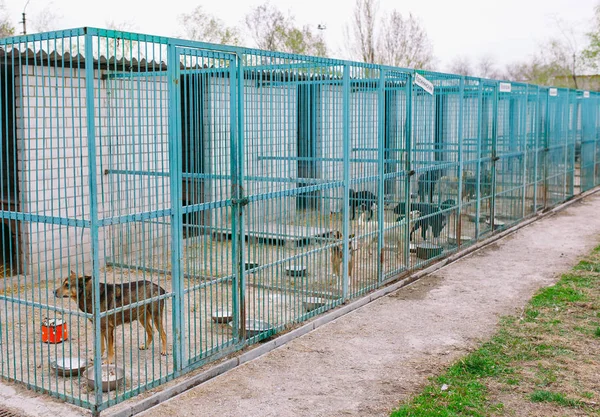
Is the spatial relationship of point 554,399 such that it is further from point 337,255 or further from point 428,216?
point 428,216

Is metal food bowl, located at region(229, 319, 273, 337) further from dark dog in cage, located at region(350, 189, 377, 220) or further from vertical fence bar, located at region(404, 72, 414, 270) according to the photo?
vertical fence bar, located at region(404, 72, 414, 270)

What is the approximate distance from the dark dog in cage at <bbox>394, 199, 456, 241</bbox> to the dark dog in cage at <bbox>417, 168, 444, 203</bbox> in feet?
0.56

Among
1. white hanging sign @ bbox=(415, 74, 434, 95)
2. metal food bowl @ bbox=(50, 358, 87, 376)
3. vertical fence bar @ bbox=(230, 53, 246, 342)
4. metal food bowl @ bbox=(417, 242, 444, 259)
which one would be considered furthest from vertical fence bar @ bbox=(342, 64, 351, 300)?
metal food bowl @ bbox=(50, 358, 87, 376)

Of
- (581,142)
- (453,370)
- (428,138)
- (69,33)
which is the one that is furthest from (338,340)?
(581,142)

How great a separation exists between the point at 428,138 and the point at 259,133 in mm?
3808

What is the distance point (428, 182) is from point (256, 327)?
4.19m

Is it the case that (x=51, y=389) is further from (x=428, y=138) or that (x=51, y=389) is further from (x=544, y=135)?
(x=544, y=135)

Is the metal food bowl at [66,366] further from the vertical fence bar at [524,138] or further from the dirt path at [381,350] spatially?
the vertical fence bar at [524,138]

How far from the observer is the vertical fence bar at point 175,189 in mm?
5062

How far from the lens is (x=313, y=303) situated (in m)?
7.14

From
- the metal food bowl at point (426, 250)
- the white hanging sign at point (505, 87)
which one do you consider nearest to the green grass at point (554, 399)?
the metal food bowl at point (426, 250)

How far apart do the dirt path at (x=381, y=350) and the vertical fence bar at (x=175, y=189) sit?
1.69 feet

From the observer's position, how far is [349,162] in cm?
738

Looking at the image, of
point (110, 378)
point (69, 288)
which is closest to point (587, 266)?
point (110, 378)
